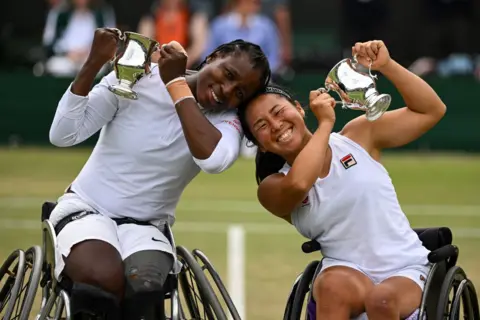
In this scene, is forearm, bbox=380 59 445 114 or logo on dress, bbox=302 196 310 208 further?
forearm, bbox=380 59 445 114

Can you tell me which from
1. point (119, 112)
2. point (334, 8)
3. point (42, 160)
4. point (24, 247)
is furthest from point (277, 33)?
point (119, 112)

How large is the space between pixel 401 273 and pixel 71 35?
10504 mm

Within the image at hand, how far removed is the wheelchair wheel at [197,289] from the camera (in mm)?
4477

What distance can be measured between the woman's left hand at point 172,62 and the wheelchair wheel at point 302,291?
89 centimetres

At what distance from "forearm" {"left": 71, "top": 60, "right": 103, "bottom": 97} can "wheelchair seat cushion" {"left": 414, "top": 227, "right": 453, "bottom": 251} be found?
1418 millimetres

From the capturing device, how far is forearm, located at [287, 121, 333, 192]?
4.51 meters

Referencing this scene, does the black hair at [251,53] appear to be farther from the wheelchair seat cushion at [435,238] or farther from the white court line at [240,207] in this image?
the white court line at [240,207]

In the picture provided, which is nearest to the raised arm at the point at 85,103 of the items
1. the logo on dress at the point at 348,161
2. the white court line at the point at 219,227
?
the logo on dress at the point at 348,161

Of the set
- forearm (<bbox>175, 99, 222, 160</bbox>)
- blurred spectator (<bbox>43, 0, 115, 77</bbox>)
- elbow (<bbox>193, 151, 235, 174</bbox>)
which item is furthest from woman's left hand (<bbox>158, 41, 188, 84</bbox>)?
blurred spectator (<bbox>43, 0, 115, 77</bbox>)

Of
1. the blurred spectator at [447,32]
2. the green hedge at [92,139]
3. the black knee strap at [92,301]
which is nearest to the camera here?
the black knee strap at [92,301]

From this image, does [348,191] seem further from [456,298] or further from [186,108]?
[186,108]

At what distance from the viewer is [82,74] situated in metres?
4.71

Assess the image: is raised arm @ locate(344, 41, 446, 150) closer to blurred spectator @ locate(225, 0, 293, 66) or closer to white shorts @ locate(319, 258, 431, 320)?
white shorts @ locate(319, 258, 431, 320)

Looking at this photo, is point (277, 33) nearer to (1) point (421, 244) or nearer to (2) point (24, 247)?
(2) point (24, 247)
